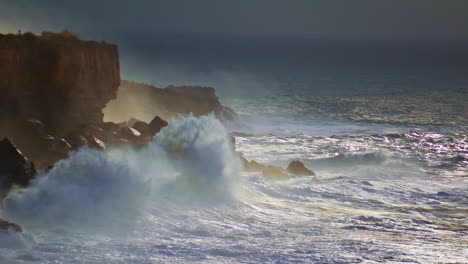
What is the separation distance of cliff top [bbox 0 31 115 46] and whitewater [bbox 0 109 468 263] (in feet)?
12.4

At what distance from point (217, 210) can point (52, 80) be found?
278 inches

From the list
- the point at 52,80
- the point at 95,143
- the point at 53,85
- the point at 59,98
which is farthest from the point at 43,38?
the point at 95,143

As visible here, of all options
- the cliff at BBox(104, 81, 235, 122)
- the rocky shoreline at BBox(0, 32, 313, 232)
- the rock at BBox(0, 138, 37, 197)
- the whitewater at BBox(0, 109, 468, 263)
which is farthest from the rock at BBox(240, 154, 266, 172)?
the cliff at BBox(104, 81, 235, 122)

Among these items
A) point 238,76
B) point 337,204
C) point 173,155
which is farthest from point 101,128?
point 238,76

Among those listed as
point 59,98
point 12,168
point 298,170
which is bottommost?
point 12,168

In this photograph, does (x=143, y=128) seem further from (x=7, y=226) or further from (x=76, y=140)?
(x=7, y=226)

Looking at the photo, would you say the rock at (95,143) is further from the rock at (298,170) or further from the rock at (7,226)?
the rock at (298,170)

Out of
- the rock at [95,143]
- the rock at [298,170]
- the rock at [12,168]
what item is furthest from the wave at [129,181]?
the rock at [298,170]

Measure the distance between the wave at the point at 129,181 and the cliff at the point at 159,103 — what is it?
9884 millimetres

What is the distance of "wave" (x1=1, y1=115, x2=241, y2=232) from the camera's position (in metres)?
11.5

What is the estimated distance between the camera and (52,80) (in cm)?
1742

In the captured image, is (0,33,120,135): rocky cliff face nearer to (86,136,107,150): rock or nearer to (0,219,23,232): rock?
(86,136,107,150): rock

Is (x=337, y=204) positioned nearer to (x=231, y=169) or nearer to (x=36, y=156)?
(x=231, y=169)

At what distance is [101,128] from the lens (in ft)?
57.6
